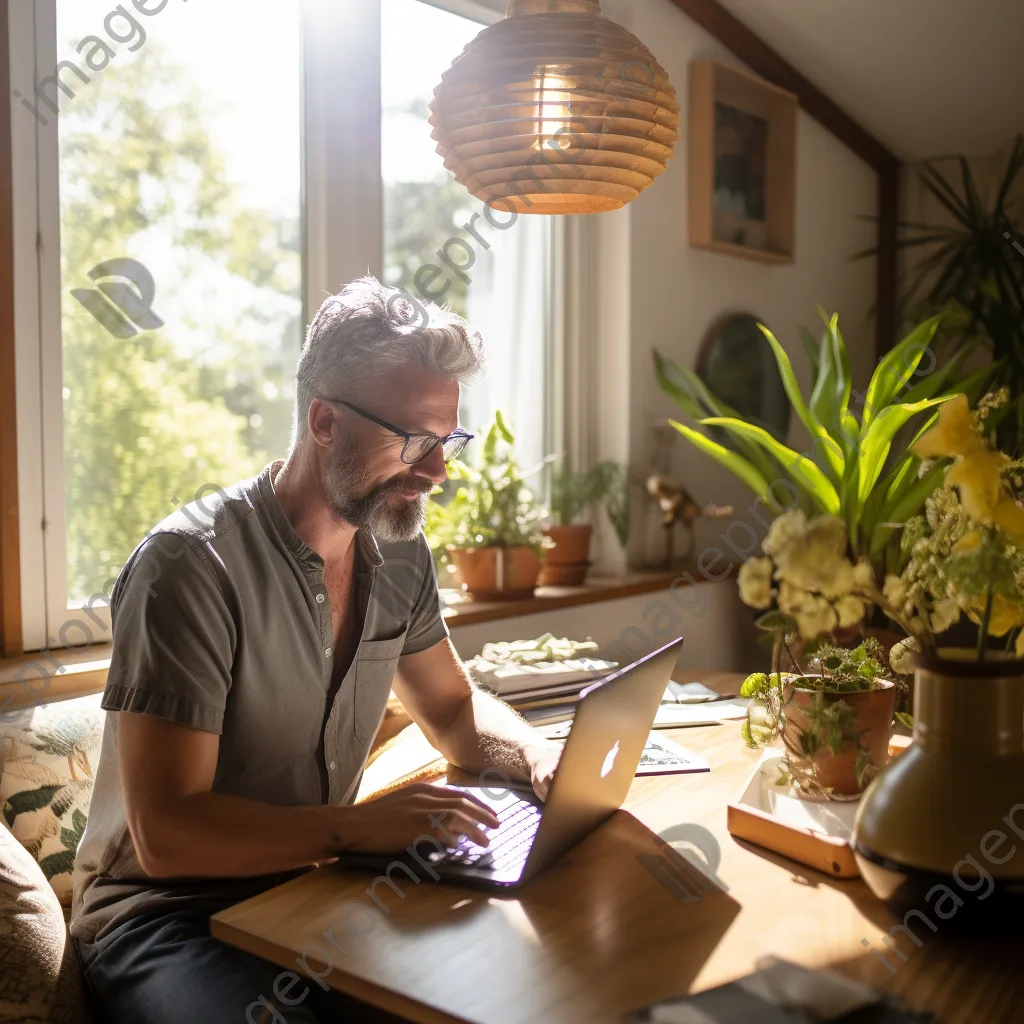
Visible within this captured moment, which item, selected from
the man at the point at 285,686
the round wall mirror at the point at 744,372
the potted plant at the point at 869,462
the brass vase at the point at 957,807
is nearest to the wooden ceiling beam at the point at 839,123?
the round wall mirror at the point at 744,372

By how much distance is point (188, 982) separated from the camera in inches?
52.1

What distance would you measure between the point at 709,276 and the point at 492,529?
141 centimetres

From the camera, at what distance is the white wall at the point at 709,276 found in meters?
3.45

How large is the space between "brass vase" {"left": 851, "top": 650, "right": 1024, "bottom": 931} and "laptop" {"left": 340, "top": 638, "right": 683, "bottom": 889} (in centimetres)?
31

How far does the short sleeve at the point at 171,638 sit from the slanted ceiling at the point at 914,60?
301cm

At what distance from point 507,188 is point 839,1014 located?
119 centimetres

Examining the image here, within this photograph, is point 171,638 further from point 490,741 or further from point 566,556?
point 566,556

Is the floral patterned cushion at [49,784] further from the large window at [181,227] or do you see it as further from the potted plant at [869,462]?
the potted plant at [869,462]

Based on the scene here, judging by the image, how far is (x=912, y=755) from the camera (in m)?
1.08

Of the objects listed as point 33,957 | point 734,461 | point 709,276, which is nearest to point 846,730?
point 33,957

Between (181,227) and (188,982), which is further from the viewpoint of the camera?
(181,227)

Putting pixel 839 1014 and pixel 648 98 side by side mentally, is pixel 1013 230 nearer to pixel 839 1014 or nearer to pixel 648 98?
pixel 648 98

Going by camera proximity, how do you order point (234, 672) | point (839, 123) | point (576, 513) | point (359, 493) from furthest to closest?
point (839, 123)
point (576, 513)
point (359, 493)
point (234, 672)

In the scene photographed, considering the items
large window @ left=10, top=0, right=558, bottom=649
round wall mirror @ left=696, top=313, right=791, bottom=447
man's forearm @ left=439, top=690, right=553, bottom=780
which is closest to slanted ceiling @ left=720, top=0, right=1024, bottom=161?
round wall mirror @ left=696, top=313, right=791, bottom=447
